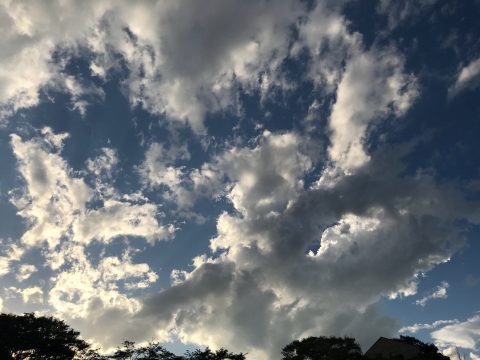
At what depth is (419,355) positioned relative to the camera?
5784 cm

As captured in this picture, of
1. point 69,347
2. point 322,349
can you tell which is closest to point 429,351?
point 322,349

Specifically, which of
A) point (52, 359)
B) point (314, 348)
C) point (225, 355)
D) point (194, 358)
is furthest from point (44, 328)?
point (314, 348)

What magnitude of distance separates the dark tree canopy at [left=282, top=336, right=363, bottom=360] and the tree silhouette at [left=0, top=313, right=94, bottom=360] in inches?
1447

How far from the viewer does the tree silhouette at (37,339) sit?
194 ft

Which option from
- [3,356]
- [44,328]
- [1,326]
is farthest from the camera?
[44,328]

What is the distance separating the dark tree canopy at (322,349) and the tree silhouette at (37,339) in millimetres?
36749

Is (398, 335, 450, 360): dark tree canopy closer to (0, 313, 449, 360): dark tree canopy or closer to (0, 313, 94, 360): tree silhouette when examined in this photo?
(0, 313, 449, 360): dark tree canopy

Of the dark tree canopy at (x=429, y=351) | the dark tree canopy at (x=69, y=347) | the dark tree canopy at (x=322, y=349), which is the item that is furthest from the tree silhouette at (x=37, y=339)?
the dark tree canopy at (x=429, y=351)

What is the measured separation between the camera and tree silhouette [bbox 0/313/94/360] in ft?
194

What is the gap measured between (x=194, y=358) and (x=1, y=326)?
32.0 metres

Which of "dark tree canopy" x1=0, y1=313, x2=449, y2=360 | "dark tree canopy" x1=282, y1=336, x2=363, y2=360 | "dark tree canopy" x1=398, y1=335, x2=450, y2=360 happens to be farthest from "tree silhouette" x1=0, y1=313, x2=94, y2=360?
"dark tree canopy" x1=398, y1=335, x2=450, y2=360

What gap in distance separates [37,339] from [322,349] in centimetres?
4811

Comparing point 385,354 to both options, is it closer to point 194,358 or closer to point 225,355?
point 225,355

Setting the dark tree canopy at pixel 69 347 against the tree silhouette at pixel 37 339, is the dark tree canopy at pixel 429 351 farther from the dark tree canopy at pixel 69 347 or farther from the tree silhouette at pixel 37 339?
the tree silhouette at pixel 37 339
